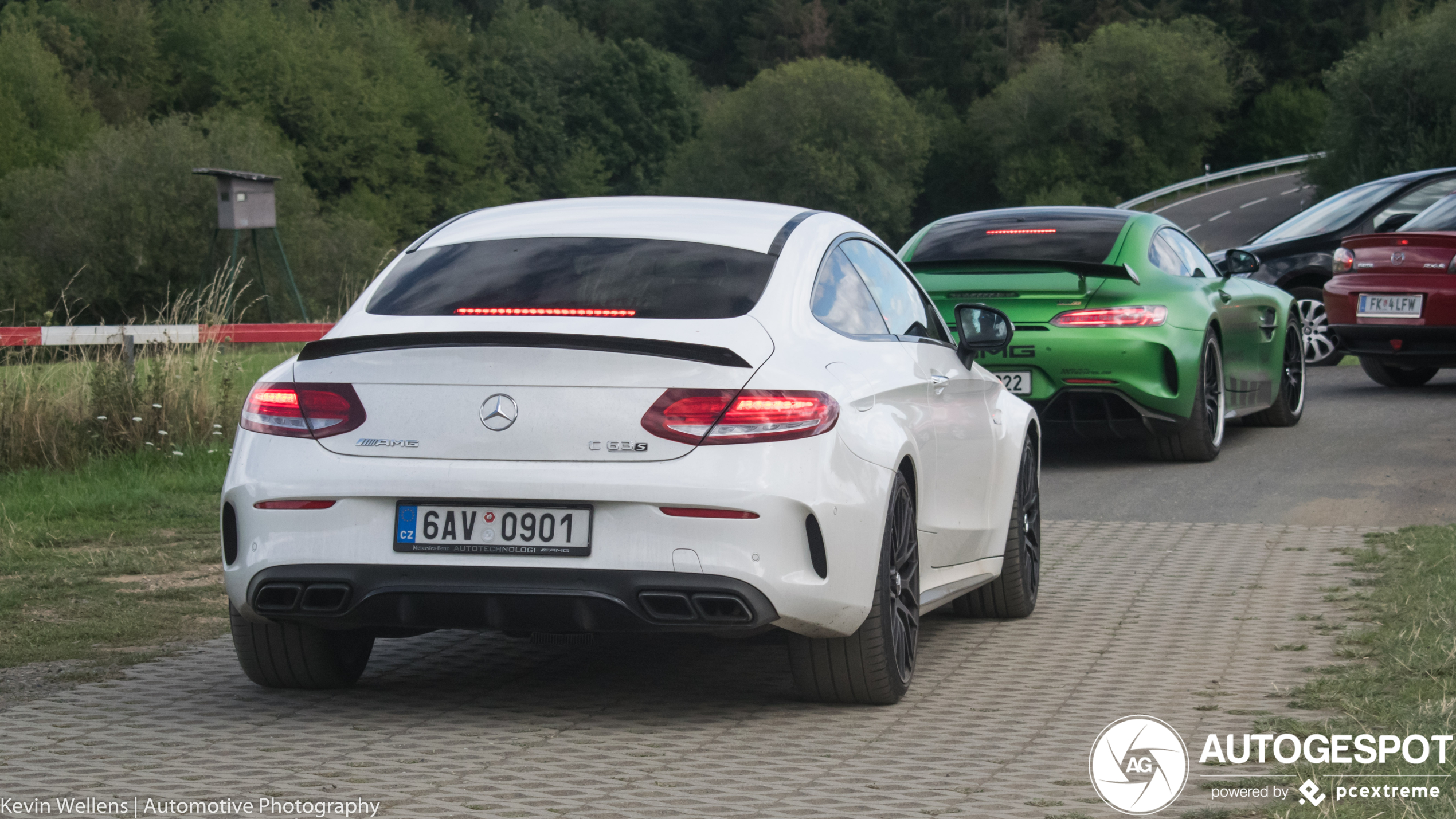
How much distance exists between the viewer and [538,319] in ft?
16.5

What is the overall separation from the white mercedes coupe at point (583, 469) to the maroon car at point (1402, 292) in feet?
33.2

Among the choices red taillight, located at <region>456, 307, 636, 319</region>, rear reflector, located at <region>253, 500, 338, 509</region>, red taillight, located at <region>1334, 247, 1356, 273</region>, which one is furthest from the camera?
red taillight, located at <region>1334, 247, 1356, 273</region>

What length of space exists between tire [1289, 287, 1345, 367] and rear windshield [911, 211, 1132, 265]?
6505mm

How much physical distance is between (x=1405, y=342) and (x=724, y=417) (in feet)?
36.8

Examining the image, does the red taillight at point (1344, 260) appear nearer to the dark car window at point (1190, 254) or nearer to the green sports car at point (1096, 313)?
the dark car window at point (1190, 254)

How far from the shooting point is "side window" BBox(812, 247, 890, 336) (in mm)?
5562

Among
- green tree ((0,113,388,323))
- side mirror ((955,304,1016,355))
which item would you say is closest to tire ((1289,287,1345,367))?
side mirror ((955,304,1016,355))

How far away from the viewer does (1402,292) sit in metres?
14.5

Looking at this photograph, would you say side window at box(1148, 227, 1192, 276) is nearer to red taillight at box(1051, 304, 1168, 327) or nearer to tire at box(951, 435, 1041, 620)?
red taillight at box(1051, 304, 1168, 327)

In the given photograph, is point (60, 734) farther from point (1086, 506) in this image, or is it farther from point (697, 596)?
point (1086, 506)

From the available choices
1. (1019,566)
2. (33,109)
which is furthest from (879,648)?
(33,109)

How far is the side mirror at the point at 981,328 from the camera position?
6.67 m

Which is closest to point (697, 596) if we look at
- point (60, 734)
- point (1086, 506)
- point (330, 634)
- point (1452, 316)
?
point (330, 634)

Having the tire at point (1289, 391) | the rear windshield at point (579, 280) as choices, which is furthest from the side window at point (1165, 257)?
the rear windshield at point (579, 280)
